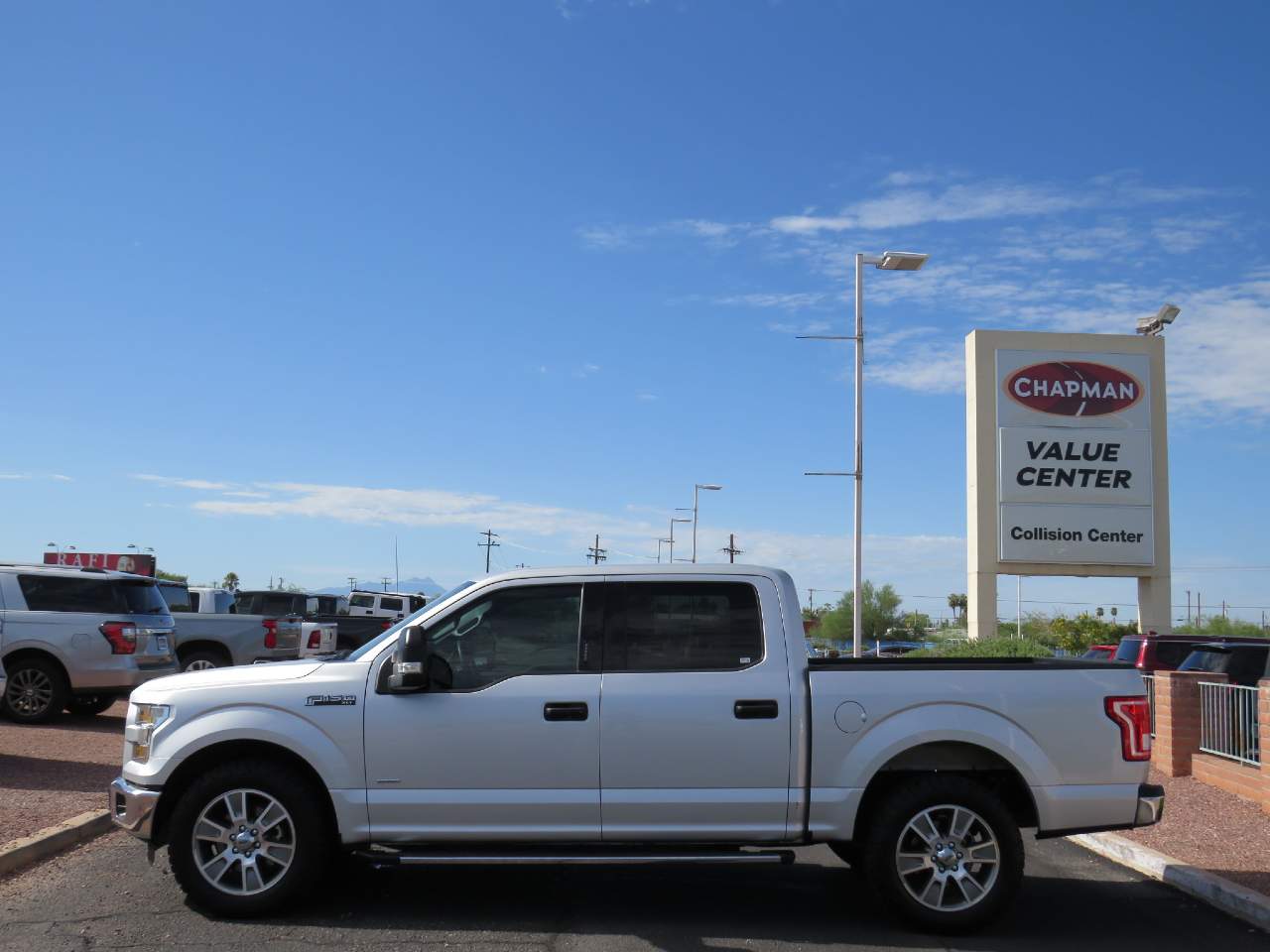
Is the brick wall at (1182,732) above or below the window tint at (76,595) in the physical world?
below

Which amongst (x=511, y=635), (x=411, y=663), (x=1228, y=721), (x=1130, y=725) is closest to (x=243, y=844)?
(x=411, y=663)

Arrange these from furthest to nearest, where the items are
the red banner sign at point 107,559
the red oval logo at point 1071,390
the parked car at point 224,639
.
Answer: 1. the red banner sign at point 107,559
2. the red oval logo at point 1071,390
3. the parked car at point 224,639

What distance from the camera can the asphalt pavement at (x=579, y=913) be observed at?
6551 mm

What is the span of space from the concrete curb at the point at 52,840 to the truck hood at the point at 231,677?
163 centimetres

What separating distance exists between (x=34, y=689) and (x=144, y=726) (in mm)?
9241

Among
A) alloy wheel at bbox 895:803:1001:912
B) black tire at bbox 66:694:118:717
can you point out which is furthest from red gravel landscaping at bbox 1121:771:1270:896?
black tire at bbox 66:694:118:717

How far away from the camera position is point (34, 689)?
15.1m

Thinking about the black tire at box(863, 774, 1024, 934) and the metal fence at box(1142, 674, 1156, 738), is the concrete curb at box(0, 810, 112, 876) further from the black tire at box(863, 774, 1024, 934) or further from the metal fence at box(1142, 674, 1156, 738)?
the metal fence at box(1142, 674, 1156, 738)

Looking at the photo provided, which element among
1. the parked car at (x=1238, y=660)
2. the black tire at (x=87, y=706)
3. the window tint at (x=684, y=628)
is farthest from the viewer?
the black tire at (x=87, y=706)

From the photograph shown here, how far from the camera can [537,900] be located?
752cm

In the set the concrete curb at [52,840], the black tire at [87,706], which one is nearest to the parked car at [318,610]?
the black tire at [87,706]

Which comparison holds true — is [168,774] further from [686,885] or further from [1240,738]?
[1240,738]

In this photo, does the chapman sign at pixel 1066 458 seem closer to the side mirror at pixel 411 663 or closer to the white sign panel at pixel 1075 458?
the white sign panel at pixel 1075 458

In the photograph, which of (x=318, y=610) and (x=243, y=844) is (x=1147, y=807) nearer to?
(x=243, y=844)
